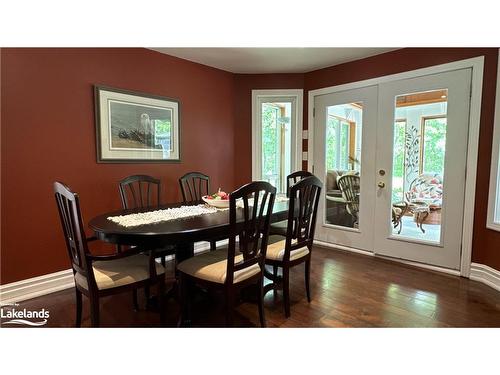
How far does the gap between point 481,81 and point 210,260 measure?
282cm

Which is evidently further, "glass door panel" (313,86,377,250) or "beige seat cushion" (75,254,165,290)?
"glass door panel" (313,86,377,250)

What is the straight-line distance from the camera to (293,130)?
3.85 metres

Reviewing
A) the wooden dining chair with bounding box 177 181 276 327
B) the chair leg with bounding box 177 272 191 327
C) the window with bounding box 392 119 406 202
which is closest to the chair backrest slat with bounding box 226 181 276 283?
the wooden dining chair with bounding box 177 181 276 327

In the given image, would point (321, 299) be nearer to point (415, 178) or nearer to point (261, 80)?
point (415, 178)

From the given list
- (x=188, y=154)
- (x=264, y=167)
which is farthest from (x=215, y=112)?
(x=264, y=167)

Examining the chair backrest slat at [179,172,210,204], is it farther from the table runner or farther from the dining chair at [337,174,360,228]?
the dining chair at [337,174,360,228]

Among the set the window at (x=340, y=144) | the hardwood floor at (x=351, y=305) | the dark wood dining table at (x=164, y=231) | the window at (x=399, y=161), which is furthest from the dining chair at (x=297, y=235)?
the window at (x=340, y=144)

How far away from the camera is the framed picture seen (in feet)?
8.67

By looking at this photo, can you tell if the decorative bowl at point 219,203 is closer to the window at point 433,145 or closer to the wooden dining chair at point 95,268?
the wooden dining chair at point 95,268

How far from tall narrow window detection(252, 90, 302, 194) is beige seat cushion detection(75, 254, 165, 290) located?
2355 mm

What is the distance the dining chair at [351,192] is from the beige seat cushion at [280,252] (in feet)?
5.16
